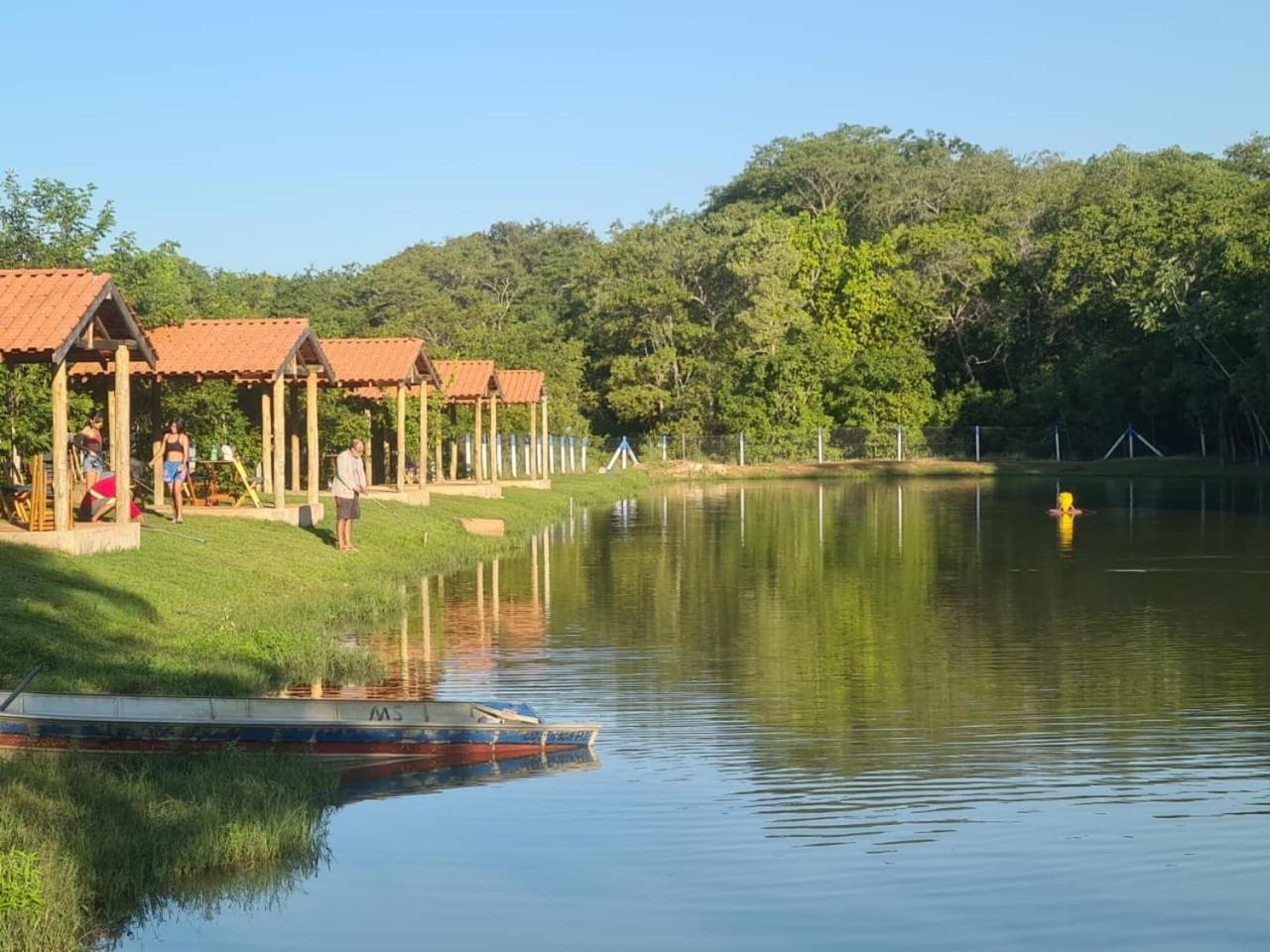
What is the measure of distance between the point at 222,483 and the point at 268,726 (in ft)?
75.0

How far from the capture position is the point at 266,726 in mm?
12617

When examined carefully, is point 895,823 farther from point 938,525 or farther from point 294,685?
point 938,525

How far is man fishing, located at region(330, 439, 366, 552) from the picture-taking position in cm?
2714

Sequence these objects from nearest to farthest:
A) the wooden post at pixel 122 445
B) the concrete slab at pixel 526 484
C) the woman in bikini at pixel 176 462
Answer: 1. the wooden post at pixel 122 445
2. the woman in bikini at pixel 176 462
3. the concrete slab at pixel 526 484

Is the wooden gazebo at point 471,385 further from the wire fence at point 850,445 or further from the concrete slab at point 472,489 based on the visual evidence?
the wire fence at point 850,445

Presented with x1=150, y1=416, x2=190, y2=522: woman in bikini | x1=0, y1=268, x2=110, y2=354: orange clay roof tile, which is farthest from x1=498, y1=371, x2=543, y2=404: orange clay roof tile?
x1=0, y1=268, x2=110, y2=354: orange clay roof tile

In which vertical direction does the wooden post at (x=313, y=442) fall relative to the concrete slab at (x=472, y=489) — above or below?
above

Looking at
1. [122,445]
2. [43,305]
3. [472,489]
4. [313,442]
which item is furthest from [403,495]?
[43,305]

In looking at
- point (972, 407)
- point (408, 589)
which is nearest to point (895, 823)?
point (408, 589)

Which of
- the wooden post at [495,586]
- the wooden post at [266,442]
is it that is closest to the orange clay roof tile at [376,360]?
the wooden post at [266,442]

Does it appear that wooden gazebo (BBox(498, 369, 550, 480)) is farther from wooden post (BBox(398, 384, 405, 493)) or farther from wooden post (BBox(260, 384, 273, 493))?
wooden post (BBox(260, 384, 273, 493))

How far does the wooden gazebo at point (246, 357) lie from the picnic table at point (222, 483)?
138 cm

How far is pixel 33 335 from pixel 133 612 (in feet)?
15.8

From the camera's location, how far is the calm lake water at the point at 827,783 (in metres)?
9.80
